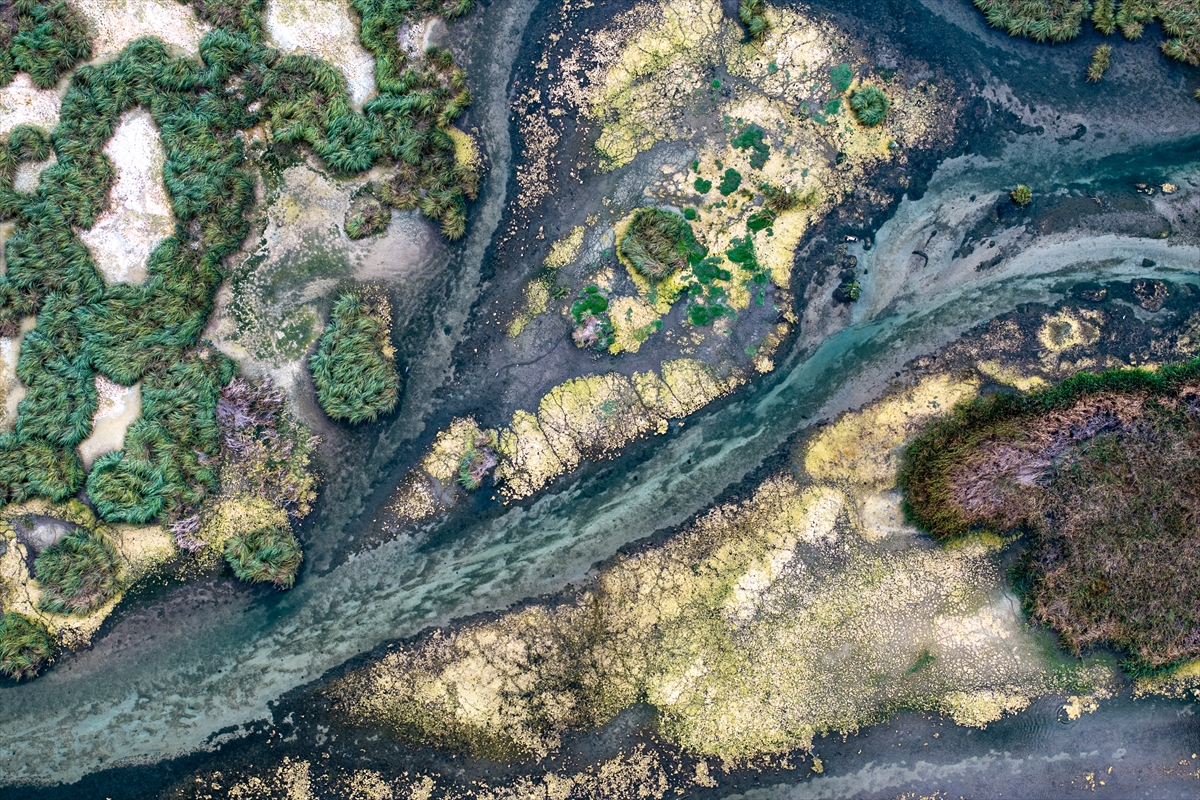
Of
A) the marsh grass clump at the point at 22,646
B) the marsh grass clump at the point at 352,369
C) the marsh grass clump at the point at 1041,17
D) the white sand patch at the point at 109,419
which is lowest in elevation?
the marsh grass clump at the point at 22,646

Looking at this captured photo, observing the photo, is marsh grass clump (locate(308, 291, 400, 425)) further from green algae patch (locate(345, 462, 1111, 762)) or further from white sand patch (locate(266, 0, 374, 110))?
green algae patch (locate(345, 462, 1111, 762))

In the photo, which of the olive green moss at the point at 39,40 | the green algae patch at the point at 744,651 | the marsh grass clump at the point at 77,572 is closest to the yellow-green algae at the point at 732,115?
the green algae patch at the point at 744,651

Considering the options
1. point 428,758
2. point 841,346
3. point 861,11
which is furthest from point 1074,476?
point 428,758

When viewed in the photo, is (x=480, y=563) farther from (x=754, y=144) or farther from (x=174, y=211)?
(x=754, y=144)

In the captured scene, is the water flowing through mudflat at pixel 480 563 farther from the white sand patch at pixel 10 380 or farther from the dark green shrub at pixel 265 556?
the white sand patch at pixel 10 380

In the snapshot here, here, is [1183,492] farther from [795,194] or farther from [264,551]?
[264,551]

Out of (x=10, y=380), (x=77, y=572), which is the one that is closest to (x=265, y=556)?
(x=77, y=572)

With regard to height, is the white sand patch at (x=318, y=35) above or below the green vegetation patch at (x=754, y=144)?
above
